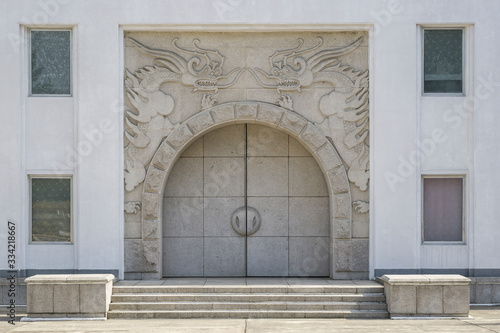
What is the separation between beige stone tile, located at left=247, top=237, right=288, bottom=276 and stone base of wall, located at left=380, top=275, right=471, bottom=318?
3171mm

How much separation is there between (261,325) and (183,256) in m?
3.68

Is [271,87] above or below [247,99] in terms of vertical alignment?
above

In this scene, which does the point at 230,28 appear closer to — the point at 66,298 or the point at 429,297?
the point at 66,298

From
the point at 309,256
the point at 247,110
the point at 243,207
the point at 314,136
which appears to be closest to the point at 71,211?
the point at 243,207

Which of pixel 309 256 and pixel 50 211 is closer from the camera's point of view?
pixel 50 211

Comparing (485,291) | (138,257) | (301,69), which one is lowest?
(485,291)

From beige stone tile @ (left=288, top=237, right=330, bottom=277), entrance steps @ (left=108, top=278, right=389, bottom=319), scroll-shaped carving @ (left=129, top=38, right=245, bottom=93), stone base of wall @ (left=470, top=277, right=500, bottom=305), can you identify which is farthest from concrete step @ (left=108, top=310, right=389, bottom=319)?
scroll-shaped carving @ (left=129, top=38, right=245, bottom=93)

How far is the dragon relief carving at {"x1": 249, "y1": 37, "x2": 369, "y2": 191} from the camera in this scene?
597 inches

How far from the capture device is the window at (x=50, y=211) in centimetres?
1514

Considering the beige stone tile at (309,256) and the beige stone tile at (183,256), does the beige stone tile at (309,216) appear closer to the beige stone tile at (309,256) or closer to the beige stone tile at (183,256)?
the beige stone tile at (309,256)

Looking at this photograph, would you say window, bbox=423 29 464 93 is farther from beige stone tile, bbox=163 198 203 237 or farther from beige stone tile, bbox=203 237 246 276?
beige stone tile, bbox=163 198 203 237

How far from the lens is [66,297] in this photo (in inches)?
531

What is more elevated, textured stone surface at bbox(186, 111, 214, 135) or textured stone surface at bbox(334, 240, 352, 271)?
textured stone surface at bbox(186, 111, 214, 135)

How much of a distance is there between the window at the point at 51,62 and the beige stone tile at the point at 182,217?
11.5ft
